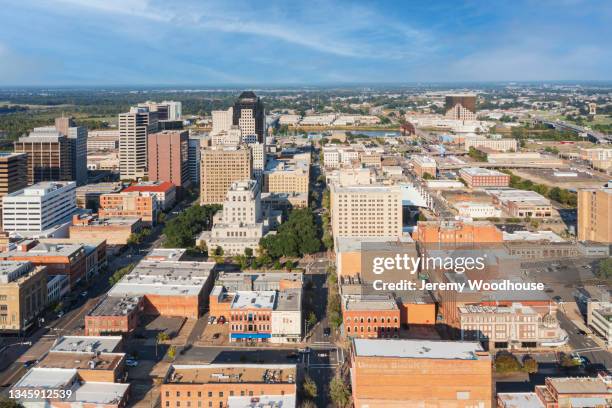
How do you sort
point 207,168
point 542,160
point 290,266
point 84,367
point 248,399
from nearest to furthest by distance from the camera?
point 248,399 < point 84,367 < point 290,266 < point 207,168 < point 542,160

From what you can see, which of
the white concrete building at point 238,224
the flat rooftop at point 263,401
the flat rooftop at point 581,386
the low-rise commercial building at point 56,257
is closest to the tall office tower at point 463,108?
the white concrete building at point 238,224

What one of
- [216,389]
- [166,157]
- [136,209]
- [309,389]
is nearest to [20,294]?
[216,389]

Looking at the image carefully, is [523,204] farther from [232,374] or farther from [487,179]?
[232,374]

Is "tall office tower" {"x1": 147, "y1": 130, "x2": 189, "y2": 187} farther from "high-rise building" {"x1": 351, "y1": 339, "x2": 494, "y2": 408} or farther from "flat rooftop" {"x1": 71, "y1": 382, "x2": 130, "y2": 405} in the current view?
"high-rise building" {"x1": 351, "y1": 339, "x2": 494, "y2": 408}

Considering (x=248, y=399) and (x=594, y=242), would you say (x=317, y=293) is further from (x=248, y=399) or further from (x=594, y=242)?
(x=594, y=242)

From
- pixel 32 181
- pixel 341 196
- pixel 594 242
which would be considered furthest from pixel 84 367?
pixel 32 181

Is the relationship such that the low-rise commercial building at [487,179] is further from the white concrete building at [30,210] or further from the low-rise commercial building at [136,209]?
the white concrete building at [30,210]
